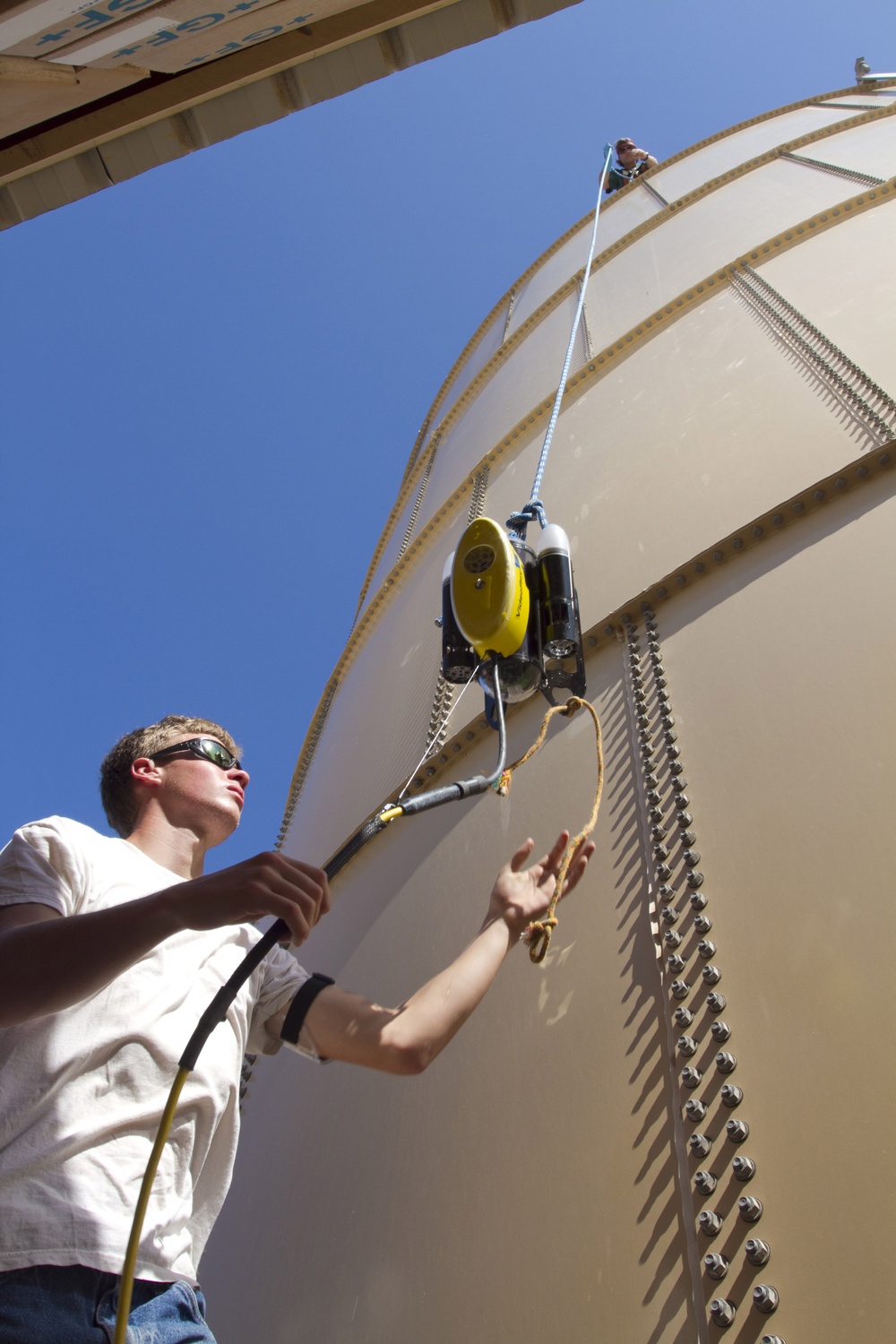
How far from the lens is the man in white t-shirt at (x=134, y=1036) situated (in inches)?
36.2

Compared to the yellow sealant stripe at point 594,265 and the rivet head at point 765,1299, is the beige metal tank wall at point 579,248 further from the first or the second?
the rivet head at point 765,1299

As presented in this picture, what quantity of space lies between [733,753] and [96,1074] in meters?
1.33

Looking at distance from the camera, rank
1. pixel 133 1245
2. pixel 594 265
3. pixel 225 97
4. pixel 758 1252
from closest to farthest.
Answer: pixel 133 1245
pixel 758 1252
pixel 225 97
pixel 594 265

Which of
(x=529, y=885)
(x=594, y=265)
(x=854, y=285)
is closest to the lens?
(x=529, y=885)

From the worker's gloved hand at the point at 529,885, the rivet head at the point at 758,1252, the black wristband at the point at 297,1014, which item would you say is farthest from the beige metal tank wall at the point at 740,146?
the rivet head at the point at 758,1252

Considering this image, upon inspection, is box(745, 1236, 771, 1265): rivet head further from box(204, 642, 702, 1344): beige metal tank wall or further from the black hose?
the black hose

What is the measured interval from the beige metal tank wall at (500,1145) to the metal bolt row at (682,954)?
42mm

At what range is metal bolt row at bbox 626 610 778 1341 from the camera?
47.1 inches

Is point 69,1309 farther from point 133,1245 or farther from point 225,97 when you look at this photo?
point 225,97

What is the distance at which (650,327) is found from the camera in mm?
4152

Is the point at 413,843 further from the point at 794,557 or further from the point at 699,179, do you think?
the point at 699,179

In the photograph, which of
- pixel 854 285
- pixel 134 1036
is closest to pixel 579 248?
pixel 854 285

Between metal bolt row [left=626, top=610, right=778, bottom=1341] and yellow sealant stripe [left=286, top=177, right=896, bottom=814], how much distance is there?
7.32ft

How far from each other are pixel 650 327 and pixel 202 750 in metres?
3.37
